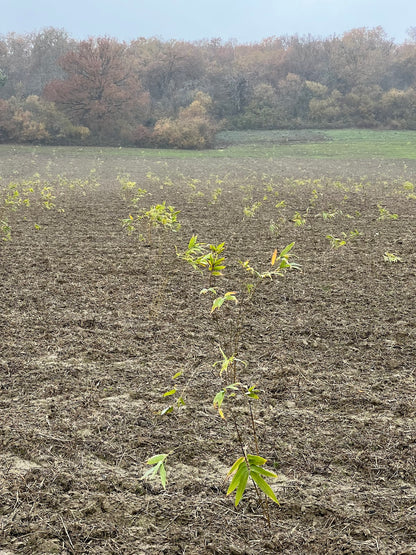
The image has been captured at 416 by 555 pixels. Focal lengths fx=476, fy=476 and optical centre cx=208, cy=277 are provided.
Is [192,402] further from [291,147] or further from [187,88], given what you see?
[187,88]

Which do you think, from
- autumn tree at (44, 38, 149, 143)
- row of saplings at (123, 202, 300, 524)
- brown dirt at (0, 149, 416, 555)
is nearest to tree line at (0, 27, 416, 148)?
autumn tree at (44, 38, 149, 143)

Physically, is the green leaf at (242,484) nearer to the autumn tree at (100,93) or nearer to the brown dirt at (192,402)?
the brown dirt at (192,402)

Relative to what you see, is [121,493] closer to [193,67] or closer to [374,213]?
[374,213]

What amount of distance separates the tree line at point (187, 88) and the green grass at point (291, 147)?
1959mm

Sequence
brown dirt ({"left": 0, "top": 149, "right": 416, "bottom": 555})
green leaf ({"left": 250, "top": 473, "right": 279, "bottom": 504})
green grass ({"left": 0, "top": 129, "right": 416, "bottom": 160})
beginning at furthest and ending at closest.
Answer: green grass ({"left": 0, "top": 129, "right": 416, "bottom": 160}) → brown dirt ({"left": 0, "top": 149, "right": 416, "bottom": 555}) → green leaf ({"left": 250, "top": 473, "right": 279, "bottom": 504})

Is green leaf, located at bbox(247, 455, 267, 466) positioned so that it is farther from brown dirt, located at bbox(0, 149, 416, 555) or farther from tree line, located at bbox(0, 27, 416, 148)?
tree line, located at bbox(0, 27, 416, 148)

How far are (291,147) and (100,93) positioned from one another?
12.9 meters

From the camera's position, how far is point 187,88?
37.7 meters

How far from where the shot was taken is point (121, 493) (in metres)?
1.98

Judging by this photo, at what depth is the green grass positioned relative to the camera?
79.5 ft

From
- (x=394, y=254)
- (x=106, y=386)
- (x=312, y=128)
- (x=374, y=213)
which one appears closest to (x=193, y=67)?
(x=312, y=128)

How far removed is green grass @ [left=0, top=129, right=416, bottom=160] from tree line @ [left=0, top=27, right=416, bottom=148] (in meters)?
1.96

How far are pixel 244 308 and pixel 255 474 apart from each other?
2.66 meters

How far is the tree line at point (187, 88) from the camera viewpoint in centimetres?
2894
